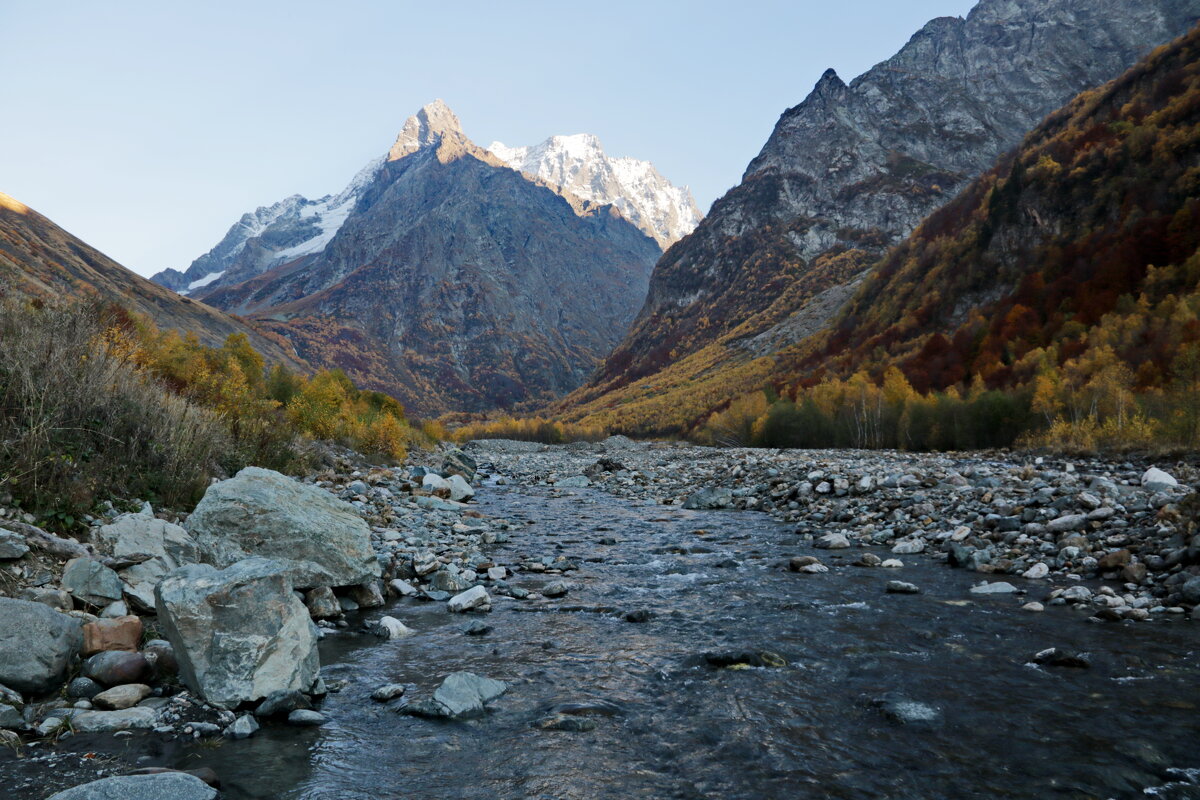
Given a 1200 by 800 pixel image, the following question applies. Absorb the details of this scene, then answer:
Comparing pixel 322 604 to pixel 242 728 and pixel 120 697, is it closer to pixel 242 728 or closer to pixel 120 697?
pixel 120 697

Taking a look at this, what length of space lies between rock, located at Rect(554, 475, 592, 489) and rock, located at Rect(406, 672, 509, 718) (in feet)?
81.2

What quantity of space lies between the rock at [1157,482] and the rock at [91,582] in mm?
17952

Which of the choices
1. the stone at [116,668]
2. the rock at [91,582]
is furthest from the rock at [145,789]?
the rock at [91,582]

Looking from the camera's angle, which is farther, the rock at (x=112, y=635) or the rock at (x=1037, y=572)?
the rock at (x=1037, y=572)

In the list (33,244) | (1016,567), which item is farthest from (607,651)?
(33,244)

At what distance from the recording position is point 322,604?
318 inches

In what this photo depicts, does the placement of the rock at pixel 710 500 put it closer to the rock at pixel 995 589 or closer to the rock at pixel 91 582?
the rock at pixel 995 589

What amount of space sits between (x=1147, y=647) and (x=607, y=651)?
20.5ft

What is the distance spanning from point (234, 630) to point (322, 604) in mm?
3115

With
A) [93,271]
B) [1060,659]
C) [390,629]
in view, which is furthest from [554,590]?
[93,271]

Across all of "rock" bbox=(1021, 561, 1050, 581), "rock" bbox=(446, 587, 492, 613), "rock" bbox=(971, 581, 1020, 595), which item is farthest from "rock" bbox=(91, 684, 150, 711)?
"rock" bbox=(1021, 561, 1050, 581)

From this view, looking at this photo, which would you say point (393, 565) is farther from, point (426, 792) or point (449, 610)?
point (426, 792)

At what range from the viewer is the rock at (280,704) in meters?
5.12

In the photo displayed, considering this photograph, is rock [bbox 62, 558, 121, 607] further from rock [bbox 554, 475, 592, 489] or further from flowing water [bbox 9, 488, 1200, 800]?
rock [bbox 554, 475, 592, 489]
